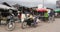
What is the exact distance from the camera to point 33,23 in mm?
15203

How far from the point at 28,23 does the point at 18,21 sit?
3.80m

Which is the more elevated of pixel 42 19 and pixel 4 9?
pixel 4 9

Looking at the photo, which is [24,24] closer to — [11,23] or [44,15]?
[11,23]

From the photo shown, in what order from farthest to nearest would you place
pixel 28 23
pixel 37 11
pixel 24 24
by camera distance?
pixel 37 11
pixel 28 23
pixel 24 24

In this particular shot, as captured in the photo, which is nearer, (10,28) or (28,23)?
(10,28)

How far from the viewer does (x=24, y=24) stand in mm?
14023

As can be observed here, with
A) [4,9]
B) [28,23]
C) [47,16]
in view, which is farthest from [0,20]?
[47,16]

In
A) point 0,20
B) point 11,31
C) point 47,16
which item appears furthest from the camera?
point 47,16

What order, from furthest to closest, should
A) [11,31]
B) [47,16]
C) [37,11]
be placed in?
[37,11], [47,16], [11,31]

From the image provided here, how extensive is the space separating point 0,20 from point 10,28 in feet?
14.5

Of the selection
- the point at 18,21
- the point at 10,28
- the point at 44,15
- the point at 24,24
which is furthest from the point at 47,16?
the point at 10,28

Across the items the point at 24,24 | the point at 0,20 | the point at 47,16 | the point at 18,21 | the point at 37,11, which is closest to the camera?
the point at 24,24

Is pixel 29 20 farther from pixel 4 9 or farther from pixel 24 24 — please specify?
pixel 4 9

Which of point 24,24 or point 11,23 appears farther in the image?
point 24,24
